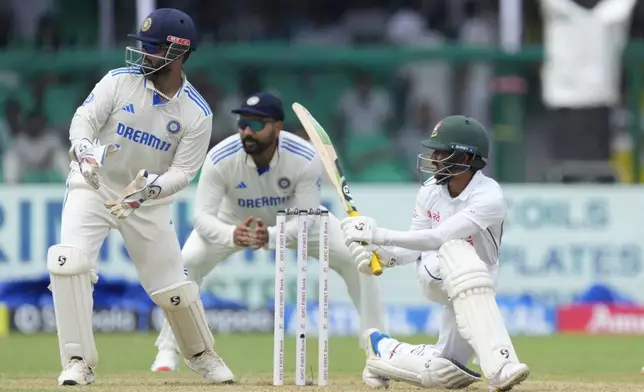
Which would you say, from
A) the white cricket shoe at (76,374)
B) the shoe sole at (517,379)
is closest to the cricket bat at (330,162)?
the shoe sole at (517,379)

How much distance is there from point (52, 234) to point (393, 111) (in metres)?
3.43

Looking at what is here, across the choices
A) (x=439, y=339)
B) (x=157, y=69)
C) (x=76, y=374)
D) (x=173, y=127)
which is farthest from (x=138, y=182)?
(x=439, y=339)

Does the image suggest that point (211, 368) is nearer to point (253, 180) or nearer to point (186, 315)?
point (186, 315)

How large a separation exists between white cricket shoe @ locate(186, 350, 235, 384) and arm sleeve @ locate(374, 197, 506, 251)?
1.21 metres

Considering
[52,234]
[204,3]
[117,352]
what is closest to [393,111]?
[204,3]

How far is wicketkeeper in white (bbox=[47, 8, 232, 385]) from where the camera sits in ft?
20.2

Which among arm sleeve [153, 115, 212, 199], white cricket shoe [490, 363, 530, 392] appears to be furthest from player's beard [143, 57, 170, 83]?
white cricket shoe [490, 363, 530, 392]

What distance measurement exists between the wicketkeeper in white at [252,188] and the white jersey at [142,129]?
1197 millimetres

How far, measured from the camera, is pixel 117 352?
9406 mm

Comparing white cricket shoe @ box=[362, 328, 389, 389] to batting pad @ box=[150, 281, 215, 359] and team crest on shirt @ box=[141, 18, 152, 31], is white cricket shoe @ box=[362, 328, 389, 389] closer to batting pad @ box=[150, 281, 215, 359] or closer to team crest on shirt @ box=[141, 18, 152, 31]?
batting pad @ box=[150, 281, 215, 359]

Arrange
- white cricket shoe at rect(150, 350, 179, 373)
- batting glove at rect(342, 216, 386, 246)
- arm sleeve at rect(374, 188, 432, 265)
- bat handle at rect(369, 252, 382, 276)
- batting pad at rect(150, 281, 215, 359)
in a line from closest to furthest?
batting glove at rect(342, 216, 386, 246) → bat handle at rect(369, 252, 382, 276) → arm sleeve at rect(374, 188, 432, 265) → batting pad at rect(150, 281, 215, 359) → white cricket shoe at rect(150, 350, 179, 373)

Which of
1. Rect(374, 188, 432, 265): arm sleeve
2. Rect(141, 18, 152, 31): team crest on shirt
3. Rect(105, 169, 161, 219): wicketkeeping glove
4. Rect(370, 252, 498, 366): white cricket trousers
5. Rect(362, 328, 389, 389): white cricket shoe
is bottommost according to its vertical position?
Rect(362, 328, 389, 389): white cricket shoe

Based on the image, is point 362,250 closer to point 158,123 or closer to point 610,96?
point 158,123

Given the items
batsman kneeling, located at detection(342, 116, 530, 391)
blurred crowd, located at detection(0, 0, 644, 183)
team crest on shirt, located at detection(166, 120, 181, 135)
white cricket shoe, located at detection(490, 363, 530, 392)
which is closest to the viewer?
white cricket shoe, located at detection(490, 363, 530, 392)
